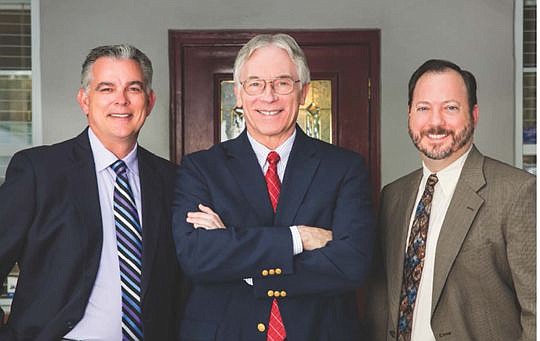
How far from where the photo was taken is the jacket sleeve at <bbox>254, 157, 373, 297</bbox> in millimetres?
2654

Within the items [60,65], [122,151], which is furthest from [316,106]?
[122,151]

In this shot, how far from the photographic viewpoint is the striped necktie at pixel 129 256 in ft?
9.32

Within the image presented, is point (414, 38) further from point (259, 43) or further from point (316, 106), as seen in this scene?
point (259, 43)

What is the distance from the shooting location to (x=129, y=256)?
2867 millimetres

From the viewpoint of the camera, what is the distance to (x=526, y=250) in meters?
2.68

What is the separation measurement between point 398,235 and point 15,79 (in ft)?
8.86

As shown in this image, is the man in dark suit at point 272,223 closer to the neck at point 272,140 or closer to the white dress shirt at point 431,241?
the neck at point 272,140

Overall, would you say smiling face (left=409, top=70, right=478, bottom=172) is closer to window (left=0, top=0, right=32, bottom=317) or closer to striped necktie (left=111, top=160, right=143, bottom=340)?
striped necktie (left=111, top=160, right=143, bottom=340)

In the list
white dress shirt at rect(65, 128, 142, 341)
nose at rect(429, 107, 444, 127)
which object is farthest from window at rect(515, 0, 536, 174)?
white dress shirt at rect(65, 128, 142, 341)

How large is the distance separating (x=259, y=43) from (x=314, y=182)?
496 mm

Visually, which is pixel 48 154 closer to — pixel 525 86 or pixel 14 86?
pixel 14 86

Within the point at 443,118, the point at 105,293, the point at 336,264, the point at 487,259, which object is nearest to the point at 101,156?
the point at 105,293

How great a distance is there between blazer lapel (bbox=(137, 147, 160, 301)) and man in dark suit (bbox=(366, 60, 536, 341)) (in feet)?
2.77

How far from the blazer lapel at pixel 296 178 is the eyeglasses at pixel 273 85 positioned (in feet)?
0.66
